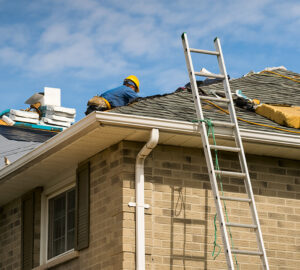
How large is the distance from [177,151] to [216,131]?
0.76 metres

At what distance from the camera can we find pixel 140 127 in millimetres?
10836

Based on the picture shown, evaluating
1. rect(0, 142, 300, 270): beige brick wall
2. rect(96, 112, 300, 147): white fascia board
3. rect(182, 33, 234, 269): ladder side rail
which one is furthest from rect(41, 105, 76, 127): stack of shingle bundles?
rect(96, 112, 300, 147): white fascia board

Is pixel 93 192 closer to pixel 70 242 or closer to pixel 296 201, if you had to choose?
pixel 70 242

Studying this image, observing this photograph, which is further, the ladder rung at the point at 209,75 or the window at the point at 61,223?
the window at the point at 61,223

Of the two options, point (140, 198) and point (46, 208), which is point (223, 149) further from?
point (46, 208)

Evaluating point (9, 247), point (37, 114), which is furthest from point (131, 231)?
point (37, 114)

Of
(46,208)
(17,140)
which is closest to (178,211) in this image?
(46,208)

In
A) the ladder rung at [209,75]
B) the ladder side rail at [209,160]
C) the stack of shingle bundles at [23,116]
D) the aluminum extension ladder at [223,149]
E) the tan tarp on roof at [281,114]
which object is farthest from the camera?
the stack of shingle bundles at [23,116]

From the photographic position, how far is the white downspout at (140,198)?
10.8 metres

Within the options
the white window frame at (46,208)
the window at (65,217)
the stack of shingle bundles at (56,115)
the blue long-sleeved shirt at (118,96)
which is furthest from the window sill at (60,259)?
the stack of shingle bundles at (56,115)

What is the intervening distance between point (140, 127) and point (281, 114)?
277cm

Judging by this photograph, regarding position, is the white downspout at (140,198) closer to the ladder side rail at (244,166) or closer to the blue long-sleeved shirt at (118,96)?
the ladder side rail at (244,166)

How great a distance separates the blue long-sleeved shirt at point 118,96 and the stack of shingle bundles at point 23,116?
5.89m

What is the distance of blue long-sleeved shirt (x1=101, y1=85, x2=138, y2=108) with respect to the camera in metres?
14.2
